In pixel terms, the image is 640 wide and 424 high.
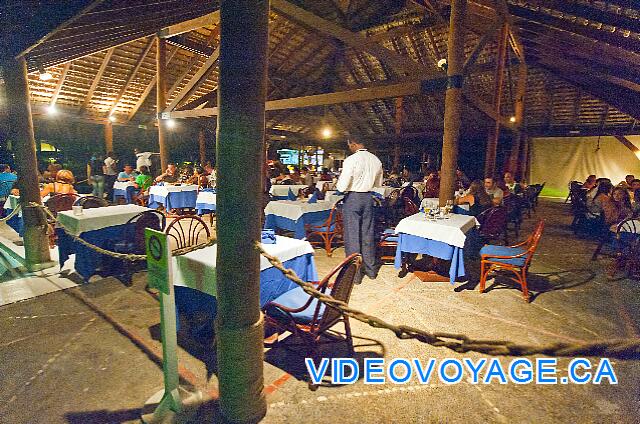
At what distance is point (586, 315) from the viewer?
377 centimetres

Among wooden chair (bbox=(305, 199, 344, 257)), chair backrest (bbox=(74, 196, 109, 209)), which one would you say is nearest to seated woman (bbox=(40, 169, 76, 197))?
chair backrest (bbox=(74, 196, 109, 209))

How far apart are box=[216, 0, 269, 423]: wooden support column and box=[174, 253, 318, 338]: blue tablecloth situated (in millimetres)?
669

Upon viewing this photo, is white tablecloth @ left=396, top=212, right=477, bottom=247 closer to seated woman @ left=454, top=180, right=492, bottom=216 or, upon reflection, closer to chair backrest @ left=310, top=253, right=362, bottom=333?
seated woman @ left=454, top=180, right=492, bottom=216

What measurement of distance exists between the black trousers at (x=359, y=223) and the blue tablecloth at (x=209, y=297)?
144 cm

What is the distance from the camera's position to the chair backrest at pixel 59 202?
557 centimetres

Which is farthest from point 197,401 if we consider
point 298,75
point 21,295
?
point 298,75

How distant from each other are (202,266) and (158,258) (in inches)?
23.1

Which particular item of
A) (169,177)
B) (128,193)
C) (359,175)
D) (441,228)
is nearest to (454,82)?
(359,175)

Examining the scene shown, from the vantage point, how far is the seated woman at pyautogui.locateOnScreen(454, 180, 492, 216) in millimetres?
6402

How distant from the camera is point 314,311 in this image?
2.55 meters

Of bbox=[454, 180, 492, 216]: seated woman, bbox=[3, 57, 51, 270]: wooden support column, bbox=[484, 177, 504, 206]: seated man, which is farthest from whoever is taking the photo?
bbox=[484, 177, 504, 206]: seated man

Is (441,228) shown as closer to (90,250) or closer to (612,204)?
(612,204)

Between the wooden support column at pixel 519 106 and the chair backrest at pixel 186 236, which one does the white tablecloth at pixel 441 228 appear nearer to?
the chair backrest at pixel 186 236

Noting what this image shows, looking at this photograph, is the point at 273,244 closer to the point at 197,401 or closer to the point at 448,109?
the point at 197,401
